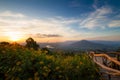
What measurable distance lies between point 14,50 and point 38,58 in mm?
1110

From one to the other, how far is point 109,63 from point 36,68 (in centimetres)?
687

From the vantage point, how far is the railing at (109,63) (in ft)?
18.6

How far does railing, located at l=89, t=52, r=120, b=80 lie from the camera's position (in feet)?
18.6

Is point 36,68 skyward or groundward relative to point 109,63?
skyward

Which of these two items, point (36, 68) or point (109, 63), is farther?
point (109, 63)

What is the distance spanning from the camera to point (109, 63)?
12.6 metres

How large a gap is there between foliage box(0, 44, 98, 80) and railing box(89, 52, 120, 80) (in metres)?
0.90

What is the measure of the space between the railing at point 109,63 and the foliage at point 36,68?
2.95ft

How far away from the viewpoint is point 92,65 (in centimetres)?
880

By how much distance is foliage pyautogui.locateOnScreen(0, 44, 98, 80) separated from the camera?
7043 millimetres

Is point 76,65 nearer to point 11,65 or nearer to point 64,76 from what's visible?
point 64,76

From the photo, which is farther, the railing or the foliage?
the foliage

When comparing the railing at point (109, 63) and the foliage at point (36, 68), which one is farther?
the foliage at point (36, 68)

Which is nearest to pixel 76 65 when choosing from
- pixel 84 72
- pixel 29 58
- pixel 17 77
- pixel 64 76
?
pixel 84 72
